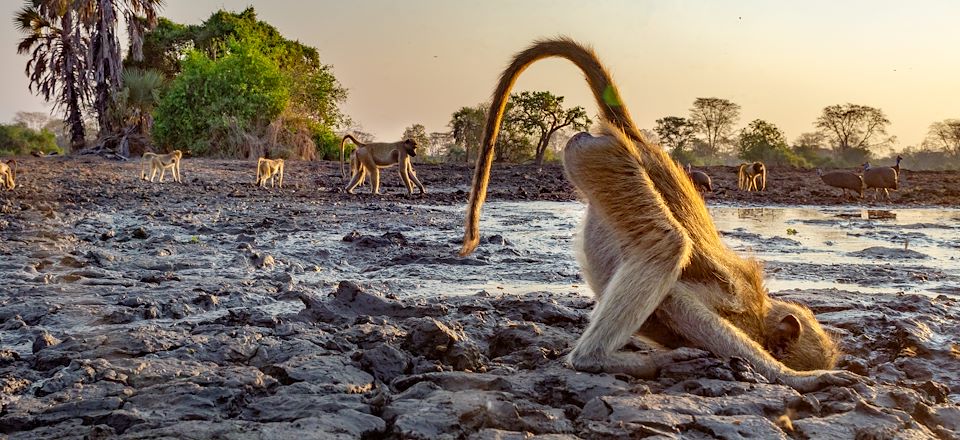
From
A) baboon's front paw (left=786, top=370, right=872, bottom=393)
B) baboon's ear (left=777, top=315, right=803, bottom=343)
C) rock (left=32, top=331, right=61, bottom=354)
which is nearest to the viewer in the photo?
baboon's front paw (left=786, top=370, right=872, bottom=393)

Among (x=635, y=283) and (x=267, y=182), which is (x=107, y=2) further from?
(x=635, y=283)

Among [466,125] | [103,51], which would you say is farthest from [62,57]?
[466,125]

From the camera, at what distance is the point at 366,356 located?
130 inches

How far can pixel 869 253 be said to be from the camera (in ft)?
27.8

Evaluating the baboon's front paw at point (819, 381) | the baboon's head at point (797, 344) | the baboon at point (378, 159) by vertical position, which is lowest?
the baboon's front paw at point (819, 381)

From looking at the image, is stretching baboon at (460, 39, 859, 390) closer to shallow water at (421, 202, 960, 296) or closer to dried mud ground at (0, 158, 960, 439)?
dried mud ground at (0, 158, 960, 439)

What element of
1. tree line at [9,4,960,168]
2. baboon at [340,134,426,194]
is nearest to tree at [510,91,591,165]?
tree line at [9,4,960,168]

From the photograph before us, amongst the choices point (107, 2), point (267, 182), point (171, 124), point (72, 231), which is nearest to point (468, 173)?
point (267, 182)

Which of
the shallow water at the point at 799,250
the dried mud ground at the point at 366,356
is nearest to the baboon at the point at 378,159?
the shallow water at the point at 799,250

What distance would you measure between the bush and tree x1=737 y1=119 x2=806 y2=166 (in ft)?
133

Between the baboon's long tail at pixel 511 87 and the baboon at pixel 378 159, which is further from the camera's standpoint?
the baboon at pixel 378 159

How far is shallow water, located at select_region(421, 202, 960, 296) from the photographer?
6387 millimetres

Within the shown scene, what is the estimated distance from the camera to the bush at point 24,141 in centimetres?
4197

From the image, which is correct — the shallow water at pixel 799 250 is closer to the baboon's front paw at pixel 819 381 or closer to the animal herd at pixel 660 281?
the animal herd at pixel 660 281
